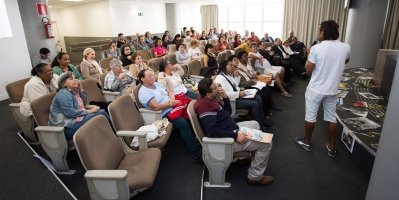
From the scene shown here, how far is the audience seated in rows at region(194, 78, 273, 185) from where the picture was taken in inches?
81.5

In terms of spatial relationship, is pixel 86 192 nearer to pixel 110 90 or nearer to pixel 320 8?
pixel 110 90

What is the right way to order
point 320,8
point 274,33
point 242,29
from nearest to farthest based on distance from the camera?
point 320,8 → point 274,33 → point 242,29

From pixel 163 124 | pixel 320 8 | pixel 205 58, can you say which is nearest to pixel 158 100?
pixel 163 124

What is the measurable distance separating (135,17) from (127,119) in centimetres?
879

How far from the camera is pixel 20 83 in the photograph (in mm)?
3178

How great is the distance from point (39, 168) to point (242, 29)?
11.4 m

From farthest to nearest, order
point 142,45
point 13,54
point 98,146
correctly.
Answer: point 142,45, point 13,54, point 98,146

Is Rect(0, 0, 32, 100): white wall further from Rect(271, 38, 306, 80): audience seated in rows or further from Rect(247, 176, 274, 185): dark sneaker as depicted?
Rect(271, 38, 306, 80): audience seated in rows

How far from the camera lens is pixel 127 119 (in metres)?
2.38

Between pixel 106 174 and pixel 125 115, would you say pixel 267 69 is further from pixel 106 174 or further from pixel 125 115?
pixel 106 174

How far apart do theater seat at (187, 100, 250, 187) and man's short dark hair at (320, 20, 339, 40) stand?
142 cm

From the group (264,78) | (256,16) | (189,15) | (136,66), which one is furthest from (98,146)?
(189,15)

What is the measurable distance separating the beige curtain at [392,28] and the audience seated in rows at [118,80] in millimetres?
6930

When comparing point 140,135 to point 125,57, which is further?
point 125,57
